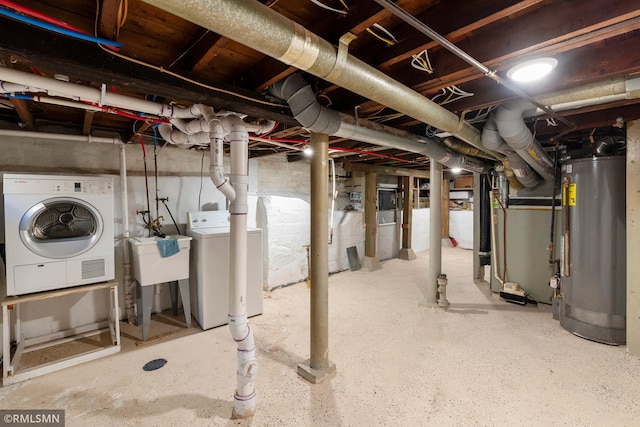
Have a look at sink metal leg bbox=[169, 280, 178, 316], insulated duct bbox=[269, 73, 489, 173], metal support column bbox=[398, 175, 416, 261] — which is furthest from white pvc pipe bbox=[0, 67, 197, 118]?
metal support column bbox=[398, 175, 416, 261]

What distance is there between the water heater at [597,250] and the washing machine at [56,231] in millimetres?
4257

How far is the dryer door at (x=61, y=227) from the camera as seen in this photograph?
2143 millimetres

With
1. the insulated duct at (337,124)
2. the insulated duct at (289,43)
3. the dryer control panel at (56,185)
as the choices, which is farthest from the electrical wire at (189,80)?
the dryer control panel at (56,185)

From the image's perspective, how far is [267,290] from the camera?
395 cm

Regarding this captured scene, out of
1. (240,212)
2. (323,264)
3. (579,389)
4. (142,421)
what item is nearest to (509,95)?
(323,264)

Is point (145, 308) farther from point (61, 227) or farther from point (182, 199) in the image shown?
point (182, 199)

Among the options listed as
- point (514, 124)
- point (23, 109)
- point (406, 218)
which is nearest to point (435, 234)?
point (514, 124)

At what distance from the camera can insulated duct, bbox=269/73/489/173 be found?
5.49 feet

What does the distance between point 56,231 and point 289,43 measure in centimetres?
255

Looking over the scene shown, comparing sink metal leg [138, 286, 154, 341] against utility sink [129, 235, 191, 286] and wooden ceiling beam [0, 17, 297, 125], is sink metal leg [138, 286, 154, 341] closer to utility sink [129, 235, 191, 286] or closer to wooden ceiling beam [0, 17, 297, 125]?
utility sink [129, 235, 191, 286]

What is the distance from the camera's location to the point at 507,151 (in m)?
2.61

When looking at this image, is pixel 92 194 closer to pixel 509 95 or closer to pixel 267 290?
pixel 267 290

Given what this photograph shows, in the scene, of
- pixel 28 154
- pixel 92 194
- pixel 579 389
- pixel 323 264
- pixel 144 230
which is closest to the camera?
pixel 579 389

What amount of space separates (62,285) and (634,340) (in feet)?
15.3
